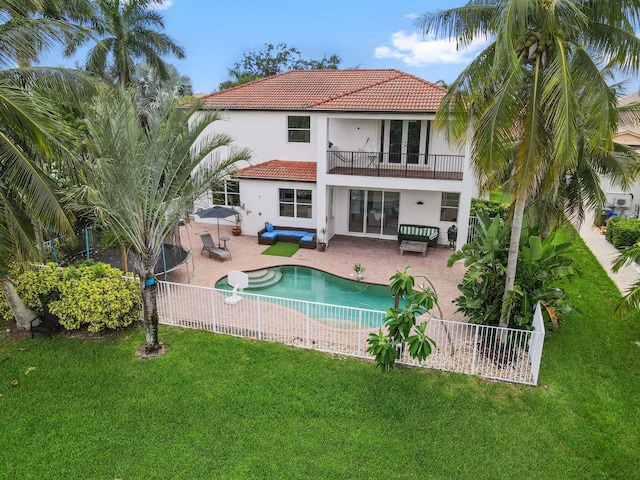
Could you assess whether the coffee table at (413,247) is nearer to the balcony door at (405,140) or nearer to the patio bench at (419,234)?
the patio bench at (419,234)

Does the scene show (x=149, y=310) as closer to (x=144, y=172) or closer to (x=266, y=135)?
(x=144, y=172)

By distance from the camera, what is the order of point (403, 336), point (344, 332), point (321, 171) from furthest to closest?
1. point (321, 171)
2. point (344, 332)
3. point (403, 336)

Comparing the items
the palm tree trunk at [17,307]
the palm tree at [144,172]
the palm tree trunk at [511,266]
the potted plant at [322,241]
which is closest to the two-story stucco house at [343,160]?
the potted plant at [322,241]

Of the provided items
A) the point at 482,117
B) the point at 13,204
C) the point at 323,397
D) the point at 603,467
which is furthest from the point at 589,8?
the point at 13,204

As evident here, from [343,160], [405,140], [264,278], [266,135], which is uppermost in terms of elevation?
[266,135]

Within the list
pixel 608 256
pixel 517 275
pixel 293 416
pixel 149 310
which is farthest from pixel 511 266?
pixel 608 256

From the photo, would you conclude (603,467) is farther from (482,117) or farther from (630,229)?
(630,229)
